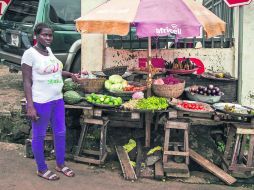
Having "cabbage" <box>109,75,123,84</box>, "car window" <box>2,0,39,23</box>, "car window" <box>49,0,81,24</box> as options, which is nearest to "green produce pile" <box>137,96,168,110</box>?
"cabbage" <box>109,75,123,84</box>

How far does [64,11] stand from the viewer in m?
8.60

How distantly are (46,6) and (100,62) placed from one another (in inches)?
75.1

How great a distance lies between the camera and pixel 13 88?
10023mm

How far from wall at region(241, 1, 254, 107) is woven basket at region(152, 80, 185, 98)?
2041 mm

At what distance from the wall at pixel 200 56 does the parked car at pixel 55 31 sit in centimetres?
133

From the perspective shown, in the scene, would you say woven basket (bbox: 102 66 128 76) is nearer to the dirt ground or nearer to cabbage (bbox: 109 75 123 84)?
cabbage (bbox: 109 75 123 84)

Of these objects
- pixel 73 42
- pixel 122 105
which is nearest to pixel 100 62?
pixel 73 42

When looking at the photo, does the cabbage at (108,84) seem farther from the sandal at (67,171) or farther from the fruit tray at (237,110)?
the fruit tray at (237,110)


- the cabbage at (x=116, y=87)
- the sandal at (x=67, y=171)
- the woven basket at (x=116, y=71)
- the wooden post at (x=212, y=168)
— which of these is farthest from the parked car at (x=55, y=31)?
the wooden post at (x=212, y=168)

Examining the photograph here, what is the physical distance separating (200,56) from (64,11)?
3429 millimetres

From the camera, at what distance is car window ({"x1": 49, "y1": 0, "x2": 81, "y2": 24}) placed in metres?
8.48

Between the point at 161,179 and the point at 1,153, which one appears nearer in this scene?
the point at 161,179

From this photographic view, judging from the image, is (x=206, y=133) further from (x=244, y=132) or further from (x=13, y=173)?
(x=13, y=173)

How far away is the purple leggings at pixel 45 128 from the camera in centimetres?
487
